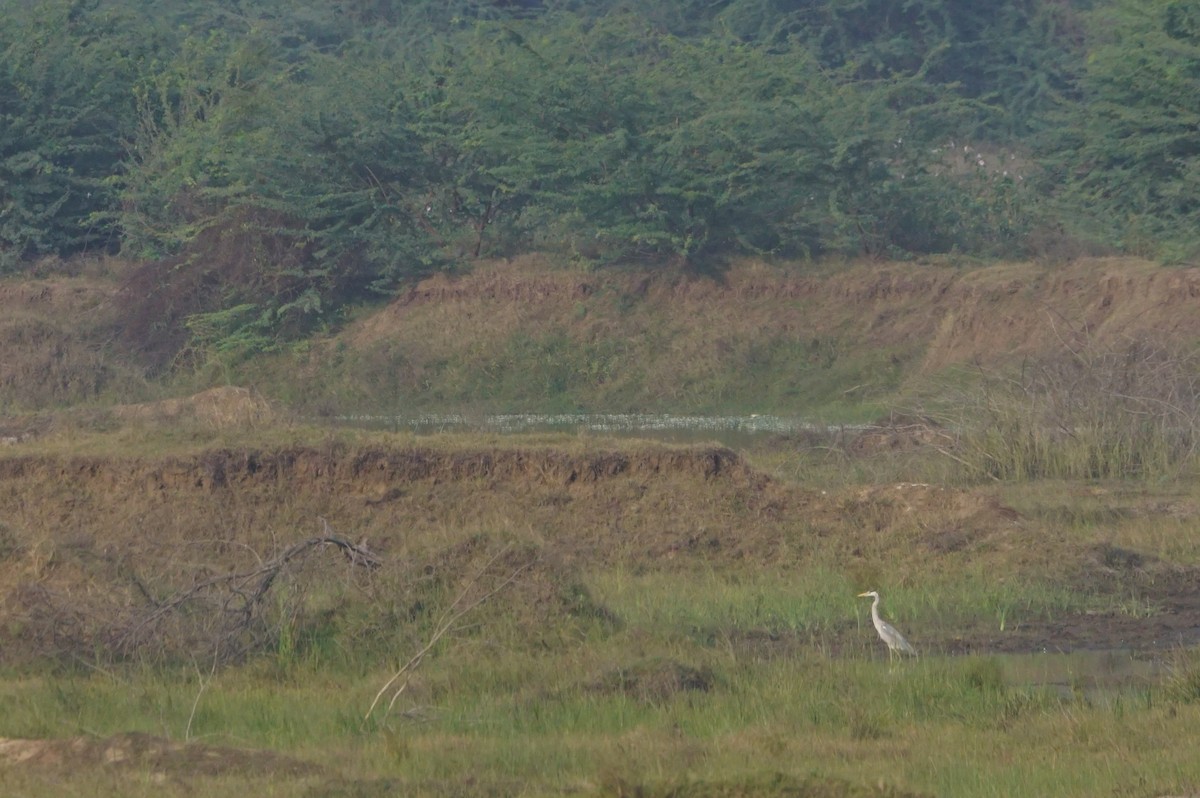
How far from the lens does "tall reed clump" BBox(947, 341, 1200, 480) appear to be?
1681cm

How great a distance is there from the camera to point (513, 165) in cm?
2942

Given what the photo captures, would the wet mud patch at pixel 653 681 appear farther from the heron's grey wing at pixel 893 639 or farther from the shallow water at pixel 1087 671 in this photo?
the shallow water at pixel 1087 671

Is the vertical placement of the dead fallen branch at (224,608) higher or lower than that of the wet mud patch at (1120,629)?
higher

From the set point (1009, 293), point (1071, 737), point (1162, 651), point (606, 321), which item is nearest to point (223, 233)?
point (606, 321)

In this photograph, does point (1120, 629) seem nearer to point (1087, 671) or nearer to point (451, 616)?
point (1087, 671)

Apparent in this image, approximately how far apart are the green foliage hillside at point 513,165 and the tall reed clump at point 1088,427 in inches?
347

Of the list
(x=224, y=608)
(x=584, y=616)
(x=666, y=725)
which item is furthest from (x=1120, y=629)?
(x=224, y=608)

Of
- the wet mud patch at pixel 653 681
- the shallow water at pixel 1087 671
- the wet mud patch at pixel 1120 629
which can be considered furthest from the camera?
the wet mud patch at pixel 1120 629

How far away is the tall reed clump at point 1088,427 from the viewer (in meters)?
16.8

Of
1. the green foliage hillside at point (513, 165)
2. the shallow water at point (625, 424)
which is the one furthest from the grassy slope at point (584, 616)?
the green foliage hillside at point (513, 165)

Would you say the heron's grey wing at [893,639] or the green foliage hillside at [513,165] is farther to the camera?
the green foliage hillside at [513,165]

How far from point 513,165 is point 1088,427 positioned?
14.7 meters

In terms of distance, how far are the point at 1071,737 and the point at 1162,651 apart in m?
3.01

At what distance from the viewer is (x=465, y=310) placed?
29.3m
